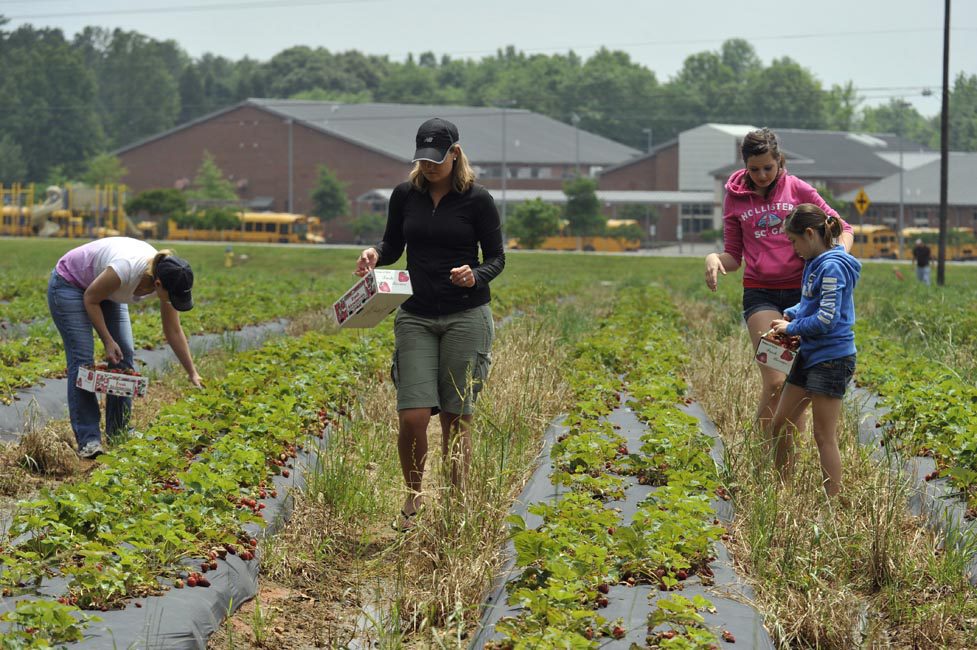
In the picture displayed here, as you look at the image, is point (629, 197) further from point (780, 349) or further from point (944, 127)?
point (780, 349)

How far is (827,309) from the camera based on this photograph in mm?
6066

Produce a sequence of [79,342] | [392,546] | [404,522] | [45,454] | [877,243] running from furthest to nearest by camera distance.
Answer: [877,243] → [79,342] → [45,454] → [404,522] → [392,546]

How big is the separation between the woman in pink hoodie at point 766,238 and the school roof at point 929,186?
61.7m

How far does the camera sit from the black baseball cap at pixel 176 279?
7336 mm

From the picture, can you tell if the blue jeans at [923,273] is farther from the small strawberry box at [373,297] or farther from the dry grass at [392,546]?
the small strawberry box at [373,297]

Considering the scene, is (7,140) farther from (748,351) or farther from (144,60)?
(748,351)

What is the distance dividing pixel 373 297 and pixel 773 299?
7.50 feet

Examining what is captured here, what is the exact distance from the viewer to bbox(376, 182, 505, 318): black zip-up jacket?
6262mm

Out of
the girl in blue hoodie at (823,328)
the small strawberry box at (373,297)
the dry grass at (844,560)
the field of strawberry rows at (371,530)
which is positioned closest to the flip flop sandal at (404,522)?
the field of strawberry rows at (371,530)

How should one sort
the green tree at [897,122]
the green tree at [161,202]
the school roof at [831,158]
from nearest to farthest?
the green tree at [161,202] < the school roof at [831,158] < the green tree at [897,122]

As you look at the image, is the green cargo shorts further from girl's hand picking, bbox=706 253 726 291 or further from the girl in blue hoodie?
the girl in blue hoodie

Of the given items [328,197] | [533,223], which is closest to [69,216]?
[328,197]

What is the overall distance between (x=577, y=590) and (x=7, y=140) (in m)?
96.2

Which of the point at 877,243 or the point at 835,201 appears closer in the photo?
the point at 877,243
